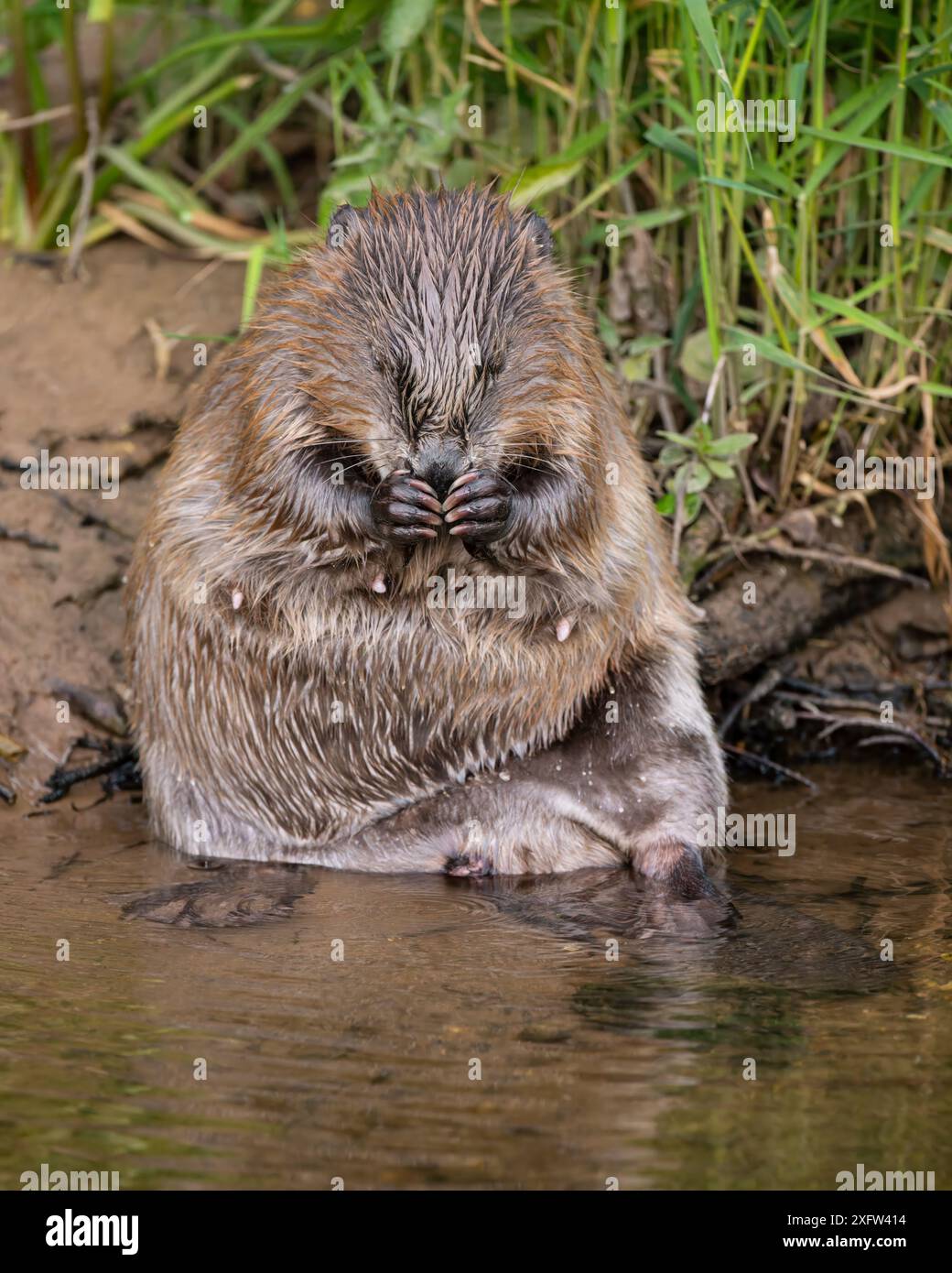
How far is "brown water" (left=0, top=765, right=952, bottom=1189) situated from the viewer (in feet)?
8.78

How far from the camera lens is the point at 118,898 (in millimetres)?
3953

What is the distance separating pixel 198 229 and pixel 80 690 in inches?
79.5

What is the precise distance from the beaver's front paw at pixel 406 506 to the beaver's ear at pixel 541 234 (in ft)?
2.59

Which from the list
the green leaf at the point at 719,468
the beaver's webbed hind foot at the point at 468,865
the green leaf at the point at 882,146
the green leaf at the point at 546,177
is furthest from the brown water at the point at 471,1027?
the green leaf at the point at 546,177

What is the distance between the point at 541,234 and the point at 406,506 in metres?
0.91

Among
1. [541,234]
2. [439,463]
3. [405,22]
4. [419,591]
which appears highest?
[405,22]

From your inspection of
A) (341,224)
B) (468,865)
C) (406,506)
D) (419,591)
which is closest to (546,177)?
(341,224)

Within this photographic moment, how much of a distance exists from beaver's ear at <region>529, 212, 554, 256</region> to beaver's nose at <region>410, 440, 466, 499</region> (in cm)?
70

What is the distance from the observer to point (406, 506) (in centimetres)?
373

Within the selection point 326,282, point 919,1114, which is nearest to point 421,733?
point 326,282

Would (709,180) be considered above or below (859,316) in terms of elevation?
above

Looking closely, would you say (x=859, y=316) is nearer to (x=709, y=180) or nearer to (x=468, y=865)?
(x=709, y=180)

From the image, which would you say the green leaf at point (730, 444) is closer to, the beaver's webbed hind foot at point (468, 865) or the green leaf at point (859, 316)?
the green leaf at point (859, 316)

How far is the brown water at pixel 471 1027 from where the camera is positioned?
2676 mm
